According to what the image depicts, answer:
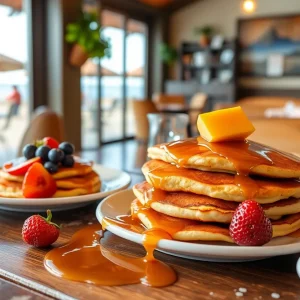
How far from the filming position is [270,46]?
8.52 meters

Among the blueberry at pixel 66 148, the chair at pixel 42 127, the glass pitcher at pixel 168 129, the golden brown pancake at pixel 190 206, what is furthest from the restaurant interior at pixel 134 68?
the golden brown pancake at pixel 190 206

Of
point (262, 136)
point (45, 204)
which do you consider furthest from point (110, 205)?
point (262, 136)

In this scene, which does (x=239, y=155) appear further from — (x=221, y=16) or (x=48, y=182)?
(x=221, y=16)

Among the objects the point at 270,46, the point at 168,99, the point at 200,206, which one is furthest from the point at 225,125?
the point at 270,46

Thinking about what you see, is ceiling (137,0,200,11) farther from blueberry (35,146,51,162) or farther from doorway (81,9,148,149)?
blueberry (35,146,51,162)

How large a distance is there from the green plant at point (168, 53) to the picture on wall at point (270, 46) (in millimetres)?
1327

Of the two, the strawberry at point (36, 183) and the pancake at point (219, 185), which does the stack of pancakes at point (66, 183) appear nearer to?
the strawberry at point (36, 183)

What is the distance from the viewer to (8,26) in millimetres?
5547

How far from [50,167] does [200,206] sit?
501mm

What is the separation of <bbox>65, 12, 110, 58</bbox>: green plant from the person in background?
1.00 m

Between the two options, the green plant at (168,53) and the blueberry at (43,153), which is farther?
the green plant at (168,53)

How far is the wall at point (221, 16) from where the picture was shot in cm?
824

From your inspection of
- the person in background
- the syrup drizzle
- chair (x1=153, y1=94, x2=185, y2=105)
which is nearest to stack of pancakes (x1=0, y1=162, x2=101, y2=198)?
the syrup drizzle

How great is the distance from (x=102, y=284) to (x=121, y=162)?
208 inches
